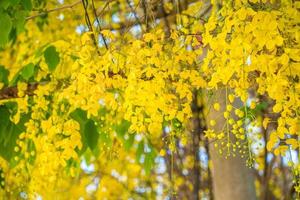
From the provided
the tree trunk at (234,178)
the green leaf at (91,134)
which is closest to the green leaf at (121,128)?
the green leaf at (91,134)

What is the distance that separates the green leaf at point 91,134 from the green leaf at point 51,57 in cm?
22

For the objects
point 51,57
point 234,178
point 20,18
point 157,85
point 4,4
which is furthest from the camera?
point 234,178

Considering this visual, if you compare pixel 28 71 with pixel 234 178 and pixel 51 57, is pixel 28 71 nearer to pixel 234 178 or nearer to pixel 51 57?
pixel 51 57

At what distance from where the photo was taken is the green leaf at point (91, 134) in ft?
6.17

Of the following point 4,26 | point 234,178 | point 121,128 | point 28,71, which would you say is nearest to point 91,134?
point 121,128

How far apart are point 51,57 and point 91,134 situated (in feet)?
0.94

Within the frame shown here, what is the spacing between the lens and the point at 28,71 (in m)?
1.91

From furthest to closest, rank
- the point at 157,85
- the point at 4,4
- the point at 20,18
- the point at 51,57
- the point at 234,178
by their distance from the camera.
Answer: the point at 234,178
the point at 20,18
the point at 51,57
the point at 4,4
the point at 157,85

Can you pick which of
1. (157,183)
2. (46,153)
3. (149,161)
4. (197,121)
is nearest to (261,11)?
(46,153)

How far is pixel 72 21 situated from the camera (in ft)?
10.1

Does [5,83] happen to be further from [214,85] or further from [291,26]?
[291,26]

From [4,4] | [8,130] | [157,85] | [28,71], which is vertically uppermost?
[4,4]

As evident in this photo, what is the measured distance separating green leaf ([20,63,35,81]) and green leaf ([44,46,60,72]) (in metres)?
0.08

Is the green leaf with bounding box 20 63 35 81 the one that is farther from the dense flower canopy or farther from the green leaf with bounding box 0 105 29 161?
the green leaf with bounding box 0 105 29 161
